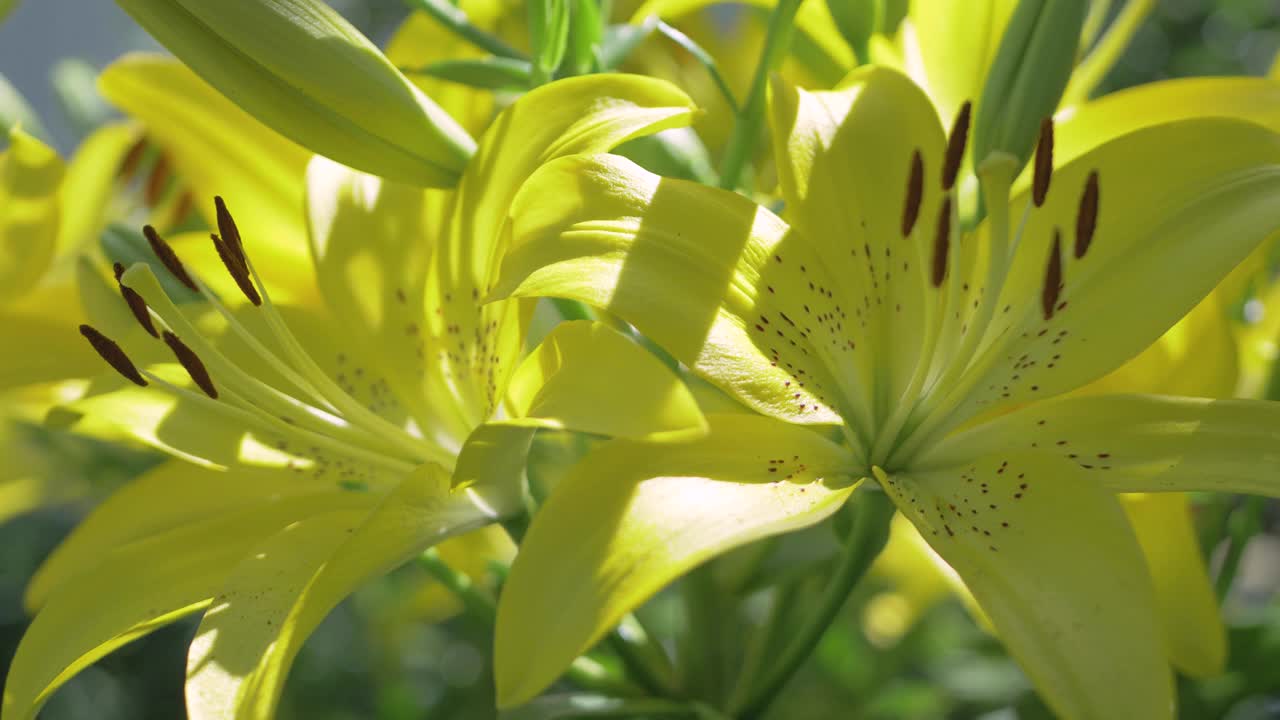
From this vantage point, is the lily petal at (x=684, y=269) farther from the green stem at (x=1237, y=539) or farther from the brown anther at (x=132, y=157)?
the brown anther at (x=132, y=157)

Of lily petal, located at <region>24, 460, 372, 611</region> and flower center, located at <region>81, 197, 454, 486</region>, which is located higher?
flower center, located at <region>81, 197, 454, 486</region>

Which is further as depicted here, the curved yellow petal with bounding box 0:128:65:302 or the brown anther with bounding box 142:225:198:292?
the curved yellow petal with bounding box 0:128:65:302

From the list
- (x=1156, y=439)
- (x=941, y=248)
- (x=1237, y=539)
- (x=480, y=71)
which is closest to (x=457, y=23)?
(x=480, y=71)

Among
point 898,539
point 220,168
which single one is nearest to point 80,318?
point 220,168

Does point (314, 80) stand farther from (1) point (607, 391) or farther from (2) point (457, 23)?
(1) point (607, 391)

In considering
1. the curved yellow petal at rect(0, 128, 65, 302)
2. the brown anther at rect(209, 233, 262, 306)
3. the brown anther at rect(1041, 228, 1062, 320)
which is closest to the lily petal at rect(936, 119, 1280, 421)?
the brown anther at rect(1041, 228, 1062, 320)

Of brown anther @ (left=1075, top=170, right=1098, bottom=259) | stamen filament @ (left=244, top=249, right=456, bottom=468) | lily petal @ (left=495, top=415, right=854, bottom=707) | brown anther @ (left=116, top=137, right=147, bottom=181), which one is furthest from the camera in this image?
brown anther @ (left=116, top=137, right=147, bottom=181)

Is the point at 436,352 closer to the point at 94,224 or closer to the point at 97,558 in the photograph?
the point at 97,558

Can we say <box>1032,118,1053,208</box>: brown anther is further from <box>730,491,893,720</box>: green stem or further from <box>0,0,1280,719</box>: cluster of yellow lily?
<box>730,491,893,720</box>: green stem
